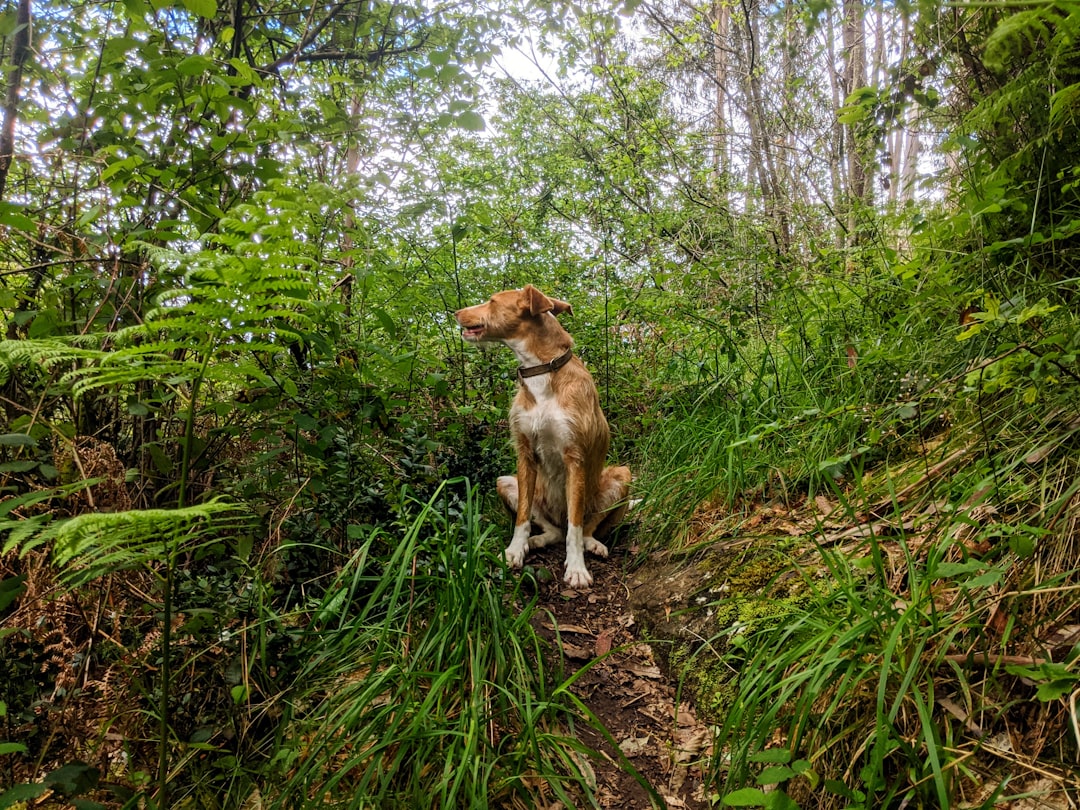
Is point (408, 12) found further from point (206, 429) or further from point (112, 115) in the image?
point (206, 429)

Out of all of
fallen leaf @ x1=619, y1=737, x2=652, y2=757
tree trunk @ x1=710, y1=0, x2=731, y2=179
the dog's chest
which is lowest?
fallen leaf @ x1=619, y1=737, x2=652, y2=757

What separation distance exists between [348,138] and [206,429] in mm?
1818

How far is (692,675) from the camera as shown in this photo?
261 centimetres

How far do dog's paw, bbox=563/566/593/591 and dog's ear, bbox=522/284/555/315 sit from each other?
181 cm

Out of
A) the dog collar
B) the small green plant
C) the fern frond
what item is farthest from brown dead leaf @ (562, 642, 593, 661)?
the fern frond

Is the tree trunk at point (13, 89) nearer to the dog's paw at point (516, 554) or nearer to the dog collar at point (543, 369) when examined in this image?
the dog collar at point (543, 369)

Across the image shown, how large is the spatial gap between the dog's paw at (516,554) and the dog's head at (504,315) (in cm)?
149

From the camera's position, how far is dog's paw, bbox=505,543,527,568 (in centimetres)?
377

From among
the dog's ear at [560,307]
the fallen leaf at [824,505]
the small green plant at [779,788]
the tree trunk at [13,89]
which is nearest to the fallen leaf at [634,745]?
the small green plant at [779,788]

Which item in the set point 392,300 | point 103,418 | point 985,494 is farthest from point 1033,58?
point 103,418

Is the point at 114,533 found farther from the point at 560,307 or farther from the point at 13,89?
the point at 560,307

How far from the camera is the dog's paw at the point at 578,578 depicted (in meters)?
3.70

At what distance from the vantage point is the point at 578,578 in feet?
12.2

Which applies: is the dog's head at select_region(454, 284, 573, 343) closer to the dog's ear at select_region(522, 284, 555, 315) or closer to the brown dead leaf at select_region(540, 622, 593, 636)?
the dog's ear at select_region(522, 284, 555, 315)
